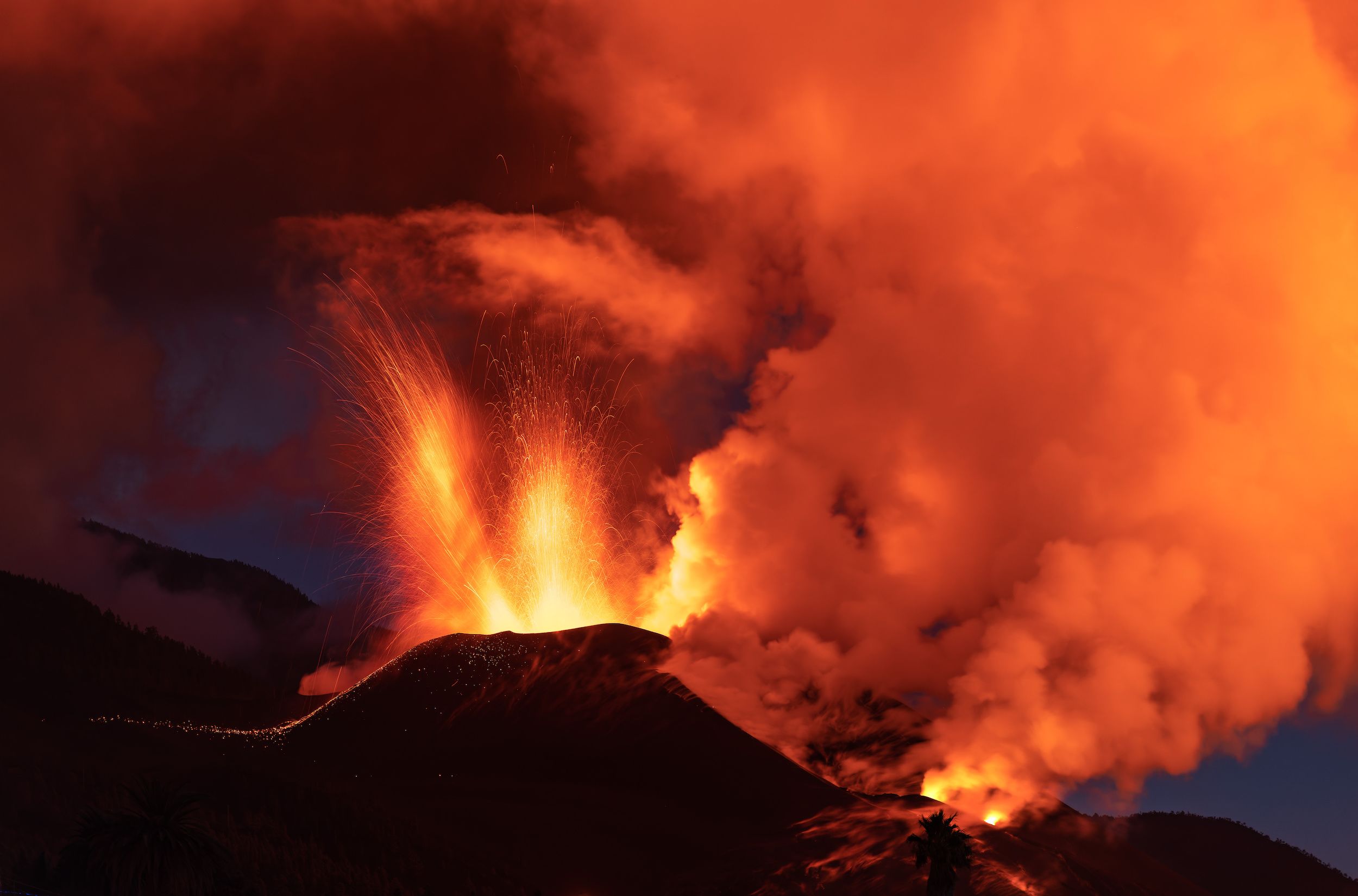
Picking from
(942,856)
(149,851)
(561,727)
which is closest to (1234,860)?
(561,727)

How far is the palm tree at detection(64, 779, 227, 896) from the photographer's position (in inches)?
3145

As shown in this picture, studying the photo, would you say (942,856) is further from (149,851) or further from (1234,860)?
(1234,860)

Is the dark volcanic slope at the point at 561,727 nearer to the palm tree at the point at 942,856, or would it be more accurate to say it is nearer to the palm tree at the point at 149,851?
the palm tree at the point at 942,856

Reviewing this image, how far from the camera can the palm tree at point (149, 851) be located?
79875mm

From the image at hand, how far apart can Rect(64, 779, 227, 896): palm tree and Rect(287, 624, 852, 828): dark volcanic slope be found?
47.5 meters

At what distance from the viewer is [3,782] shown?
120m

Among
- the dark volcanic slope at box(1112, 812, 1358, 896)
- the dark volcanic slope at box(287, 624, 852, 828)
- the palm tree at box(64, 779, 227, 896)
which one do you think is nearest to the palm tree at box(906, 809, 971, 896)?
the dark volcanic slope at box(287, 624, 852, 828)

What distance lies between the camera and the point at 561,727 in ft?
447

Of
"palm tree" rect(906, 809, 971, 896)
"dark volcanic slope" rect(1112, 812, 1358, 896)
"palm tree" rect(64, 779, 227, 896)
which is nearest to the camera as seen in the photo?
"palm tree" rect(906, 809, 971, 896)

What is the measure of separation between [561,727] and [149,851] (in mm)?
60239

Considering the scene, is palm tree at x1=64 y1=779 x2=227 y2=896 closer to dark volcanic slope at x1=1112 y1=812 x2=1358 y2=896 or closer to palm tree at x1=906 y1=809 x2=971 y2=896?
palm tree at x1=906 y1=809 x2=971 y2=896

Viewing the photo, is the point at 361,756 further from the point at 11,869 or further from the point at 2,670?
the point at 2,670

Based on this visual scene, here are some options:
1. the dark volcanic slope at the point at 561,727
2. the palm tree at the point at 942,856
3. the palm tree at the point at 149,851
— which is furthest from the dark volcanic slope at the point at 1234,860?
the palm tree at the point at 149,851

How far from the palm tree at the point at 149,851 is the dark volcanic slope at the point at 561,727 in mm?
47464
